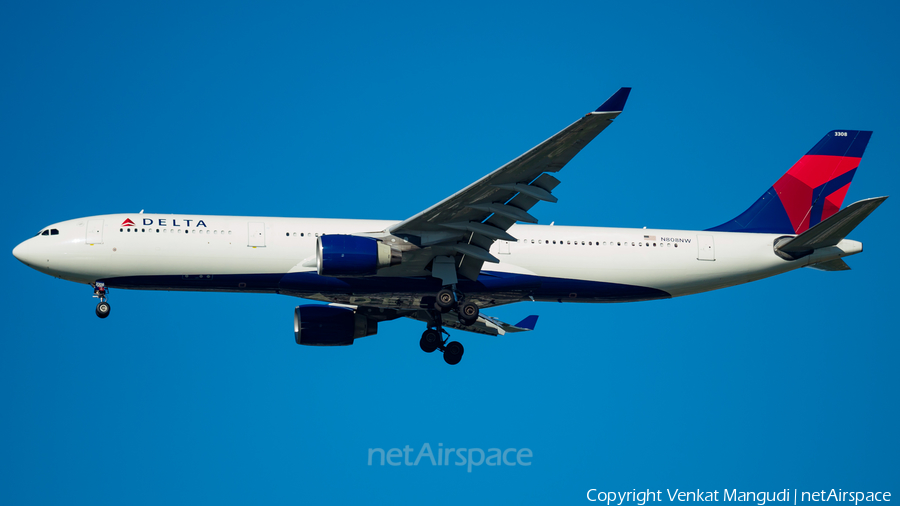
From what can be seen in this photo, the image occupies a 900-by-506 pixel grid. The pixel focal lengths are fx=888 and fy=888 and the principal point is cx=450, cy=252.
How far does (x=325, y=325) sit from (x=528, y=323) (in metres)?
7.98

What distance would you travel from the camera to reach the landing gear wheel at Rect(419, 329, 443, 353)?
31.7 metres

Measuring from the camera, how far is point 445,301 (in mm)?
27828

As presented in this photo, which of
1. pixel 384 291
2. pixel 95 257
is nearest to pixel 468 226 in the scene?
pixel 384 291

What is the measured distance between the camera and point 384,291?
2822 centimetres

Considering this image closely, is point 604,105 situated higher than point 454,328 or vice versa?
point 604,105

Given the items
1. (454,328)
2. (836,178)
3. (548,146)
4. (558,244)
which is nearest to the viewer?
(548,146)

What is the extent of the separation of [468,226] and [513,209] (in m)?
1.64

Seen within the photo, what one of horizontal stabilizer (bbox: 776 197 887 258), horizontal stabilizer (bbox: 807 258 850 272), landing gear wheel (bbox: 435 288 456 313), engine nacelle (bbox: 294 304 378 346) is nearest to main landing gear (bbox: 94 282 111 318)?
engine nacelle (bbox: 294 304 378 346)

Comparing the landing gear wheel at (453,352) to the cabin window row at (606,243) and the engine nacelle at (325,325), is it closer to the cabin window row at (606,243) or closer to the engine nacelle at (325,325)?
the engine nacelle at (325,325)

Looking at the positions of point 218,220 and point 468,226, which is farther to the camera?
point 218,220

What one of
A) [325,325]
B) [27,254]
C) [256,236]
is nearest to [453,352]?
[325,325]

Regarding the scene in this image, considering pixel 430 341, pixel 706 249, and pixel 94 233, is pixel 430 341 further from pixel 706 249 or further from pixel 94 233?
pixel 94 233

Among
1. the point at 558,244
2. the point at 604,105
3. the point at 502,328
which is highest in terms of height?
the point at 604,105

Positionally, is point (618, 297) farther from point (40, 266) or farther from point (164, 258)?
point (40, 266)
